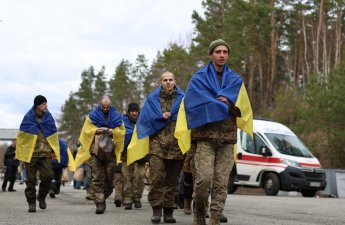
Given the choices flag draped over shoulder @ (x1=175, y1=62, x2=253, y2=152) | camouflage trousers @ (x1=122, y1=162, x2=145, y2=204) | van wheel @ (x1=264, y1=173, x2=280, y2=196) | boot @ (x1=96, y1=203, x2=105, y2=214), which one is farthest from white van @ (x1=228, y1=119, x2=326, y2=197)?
flag draped over shoulder @ (x1=175, y1=62, x2=253, y2=152)

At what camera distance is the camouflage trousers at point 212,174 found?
282 inches

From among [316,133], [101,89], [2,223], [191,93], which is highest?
[101,89]

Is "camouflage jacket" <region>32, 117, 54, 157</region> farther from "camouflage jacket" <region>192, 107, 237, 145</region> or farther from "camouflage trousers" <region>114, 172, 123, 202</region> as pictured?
"camouflage jacket" <region>192, 107, 237, 145</region>

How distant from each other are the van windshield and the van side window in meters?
0.33

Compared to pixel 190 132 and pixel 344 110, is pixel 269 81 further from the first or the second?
pixel 190 132

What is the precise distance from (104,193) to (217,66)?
4035mm

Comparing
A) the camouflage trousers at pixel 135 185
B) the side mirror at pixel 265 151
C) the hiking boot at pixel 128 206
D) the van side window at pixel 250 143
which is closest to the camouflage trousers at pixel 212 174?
the hiking boot at pixel 128 206

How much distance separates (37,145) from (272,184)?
34.0 feet

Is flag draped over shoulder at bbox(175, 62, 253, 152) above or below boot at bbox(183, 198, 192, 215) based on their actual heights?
above

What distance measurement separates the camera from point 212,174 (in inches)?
283

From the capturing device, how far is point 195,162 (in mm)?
7297

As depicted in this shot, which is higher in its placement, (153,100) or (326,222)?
(153,100)

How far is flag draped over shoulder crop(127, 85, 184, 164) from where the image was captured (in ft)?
29.2

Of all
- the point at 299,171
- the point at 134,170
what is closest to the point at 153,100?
the point at 134,170
